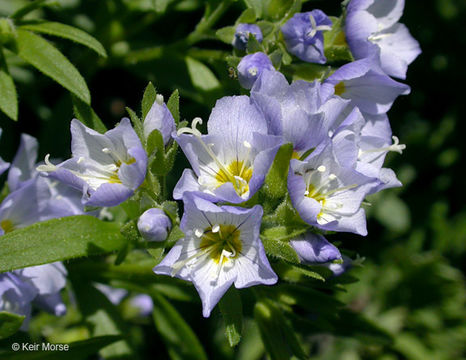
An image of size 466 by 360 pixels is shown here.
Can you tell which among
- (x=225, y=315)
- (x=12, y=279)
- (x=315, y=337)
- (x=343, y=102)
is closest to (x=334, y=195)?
(x=343, y=102)

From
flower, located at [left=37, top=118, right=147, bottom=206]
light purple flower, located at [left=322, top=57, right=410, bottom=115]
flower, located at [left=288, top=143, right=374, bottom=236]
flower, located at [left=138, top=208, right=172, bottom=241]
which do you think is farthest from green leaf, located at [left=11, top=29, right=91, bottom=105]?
light purple flower, located at [left=322, top=57, right=410, bottom=115]

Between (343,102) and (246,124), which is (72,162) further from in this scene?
(343,102)

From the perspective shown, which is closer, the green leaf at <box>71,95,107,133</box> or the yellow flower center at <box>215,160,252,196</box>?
the yellow flower center at <box>215,160,252,196</box>

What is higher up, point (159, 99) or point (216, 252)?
point (159, 99)

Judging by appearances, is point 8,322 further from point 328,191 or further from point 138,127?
point 328,191

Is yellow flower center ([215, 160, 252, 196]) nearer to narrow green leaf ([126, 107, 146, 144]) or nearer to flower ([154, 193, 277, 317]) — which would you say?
flower ([154, 193, 277, 317])

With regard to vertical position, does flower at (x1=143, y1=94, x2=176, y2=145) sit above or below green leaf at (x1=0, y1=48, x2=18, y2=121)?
above

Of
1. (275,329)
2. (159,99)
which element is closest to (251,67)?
(159,99)
